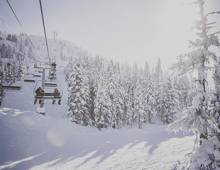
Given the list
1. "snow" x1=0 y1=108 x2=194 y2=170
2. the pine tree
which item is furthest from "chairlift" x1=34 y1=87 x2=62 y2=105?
the pine tree

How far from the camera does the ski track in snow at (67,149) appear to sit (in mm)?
20266

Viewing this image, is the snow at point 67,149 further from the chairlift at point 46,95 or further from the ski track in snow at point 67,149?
the chairlift at point 46,95

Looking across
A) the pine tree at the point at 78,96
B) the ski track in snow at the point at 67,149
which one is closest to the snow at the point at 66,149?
the ski track in snow at the point at 67,149

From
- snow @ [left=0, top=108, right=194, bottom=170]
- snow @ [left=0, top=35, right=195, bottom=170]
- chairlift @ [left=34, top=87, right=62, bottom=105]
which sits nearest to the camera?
snow @ [left=0, top=35, right=195, bottom=170]

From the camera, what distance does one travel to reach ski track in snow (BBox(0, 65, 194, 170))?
20266mm

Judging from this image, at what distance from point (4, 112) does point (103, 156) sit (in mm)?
21455

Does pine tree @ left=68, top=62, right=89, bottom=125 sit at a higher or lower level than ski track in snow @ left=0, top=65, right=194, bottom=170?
higher

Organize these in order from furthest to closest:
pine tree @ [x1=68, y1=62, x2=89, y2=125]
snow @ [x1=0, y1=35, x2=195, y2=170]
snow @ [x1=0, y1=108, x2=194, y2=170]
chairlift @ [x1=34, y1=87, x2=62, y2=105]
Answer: pine tree @ [x1=68, y1=62, x2=89, y2=125]
chairlift @ [x1=34, y1=87, x2=62, y2=105]
snow @ [x1=0, y1=108, x2=194, y2=170]
snow @ [x1=0, y1=35, x2=195, y2=170]

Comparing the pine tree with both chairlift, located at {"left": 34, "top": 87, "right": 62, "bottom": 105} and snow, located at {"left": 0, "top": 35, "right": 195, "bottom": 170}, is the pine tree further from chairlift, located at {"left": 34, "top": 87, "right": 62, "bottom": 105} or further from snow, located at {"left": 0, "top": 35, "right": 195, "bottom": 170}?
chairlift, located at {"left": 34, "top": 87, "right": 62, "bottom": 105}

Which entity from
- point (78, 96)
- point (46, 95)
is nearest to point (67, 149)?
point (46, 95)

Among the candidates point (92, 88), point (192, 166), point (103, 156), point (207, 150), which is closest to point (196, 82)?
point (207, 150)

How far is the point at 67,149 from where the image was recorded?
27391 mm

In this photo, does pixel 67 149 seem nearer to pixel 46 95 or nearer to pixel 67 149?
pixel 67 149

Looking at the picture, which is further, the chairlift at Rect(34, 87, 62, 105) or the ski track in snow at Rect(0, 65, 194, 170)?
the chairlift at Rect(34, 87, 62, 105)
